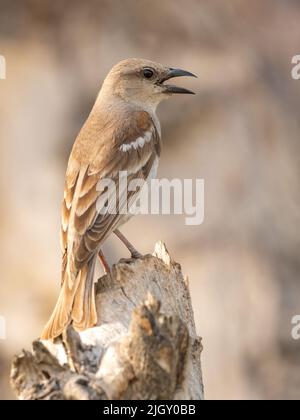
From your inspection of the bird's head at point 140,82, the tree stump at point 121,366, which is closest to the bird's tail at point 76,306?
the tree stump at point 121,366

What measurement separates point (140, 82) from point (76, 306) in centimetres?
241

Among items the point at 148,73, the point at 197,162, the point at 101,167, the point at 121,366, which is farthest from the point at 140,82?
the point at 121,366

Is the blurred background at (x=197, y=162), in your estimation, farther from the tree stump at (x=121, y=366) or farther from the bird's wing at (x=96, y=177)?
the tree stump at (x=121, y=366)

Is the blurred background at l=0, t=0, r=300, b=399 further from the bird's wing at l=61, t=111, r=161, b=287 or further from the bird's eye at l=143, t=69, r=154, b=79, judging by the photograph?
the bird's wing at l=61, t=111, r=161, b=287

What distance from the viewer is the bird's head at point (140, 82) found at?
296 inches

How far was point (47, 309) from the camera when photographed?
9.88 m

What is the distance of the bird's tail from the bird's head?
1700mm

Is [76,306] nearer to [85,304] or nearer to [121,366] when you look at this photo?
[85,304]

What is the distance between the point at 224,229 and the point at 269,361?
49.4 inches

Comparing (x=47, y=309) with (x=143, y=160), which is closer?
(x=143, y=160)

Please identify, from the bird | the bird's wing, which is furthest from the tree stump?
the bird's wing

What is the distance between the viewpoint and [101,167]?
6562mm
